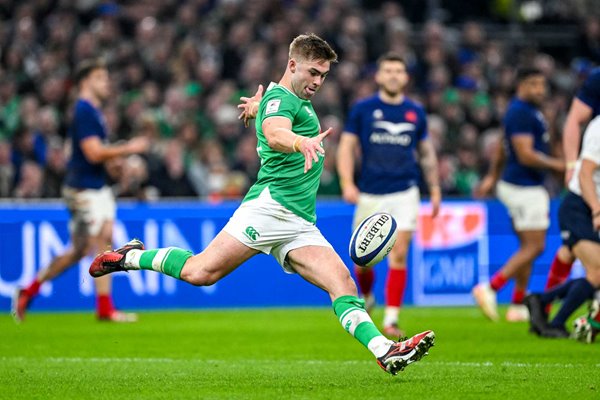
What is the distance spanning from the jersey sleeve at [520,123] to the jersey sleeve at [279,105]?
618cm

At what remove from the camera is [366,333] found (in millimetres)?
7219

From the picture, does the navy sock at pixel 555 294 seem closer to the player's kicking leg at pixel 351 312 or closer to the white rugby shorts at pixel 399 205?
the white rugby shorts at pixel 399 205

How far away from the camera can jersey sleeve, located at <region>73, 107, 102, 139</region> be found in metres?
12.9

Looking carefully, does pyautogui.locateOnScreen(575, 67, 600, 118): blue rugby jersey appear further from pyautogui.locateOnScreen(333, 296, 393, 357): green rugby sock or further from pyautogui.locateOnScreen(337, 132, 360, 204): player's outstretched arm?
pyautogui.locateOnScreen(333, 296, 393, 357): green rugby sock

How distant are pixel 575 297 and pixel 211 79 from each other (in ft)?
33.2

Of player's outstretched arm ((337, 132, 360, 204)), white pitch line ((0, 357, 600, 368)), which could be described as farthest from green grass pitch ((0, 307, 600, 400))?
player's outstretched arm ((337, 132, 360, 204))

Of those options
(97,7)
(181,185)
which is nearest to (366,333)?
(181,185)

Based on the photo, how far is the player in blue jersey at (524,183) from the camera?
1305 centimetres

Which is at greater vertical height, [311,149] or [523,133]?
[311,149]

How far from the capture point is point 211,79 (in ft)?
62.8

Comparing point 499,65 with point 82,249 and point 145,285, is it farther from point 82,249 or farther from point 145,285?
point 82,249

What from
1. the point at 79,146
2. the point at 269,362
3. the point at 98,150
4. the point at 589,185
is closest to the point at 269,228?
the point at 269,362

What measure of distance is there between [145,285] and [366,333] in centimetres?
861

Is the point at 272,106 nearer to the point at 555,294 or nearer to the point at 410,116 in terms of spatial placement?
the point at 555,294
